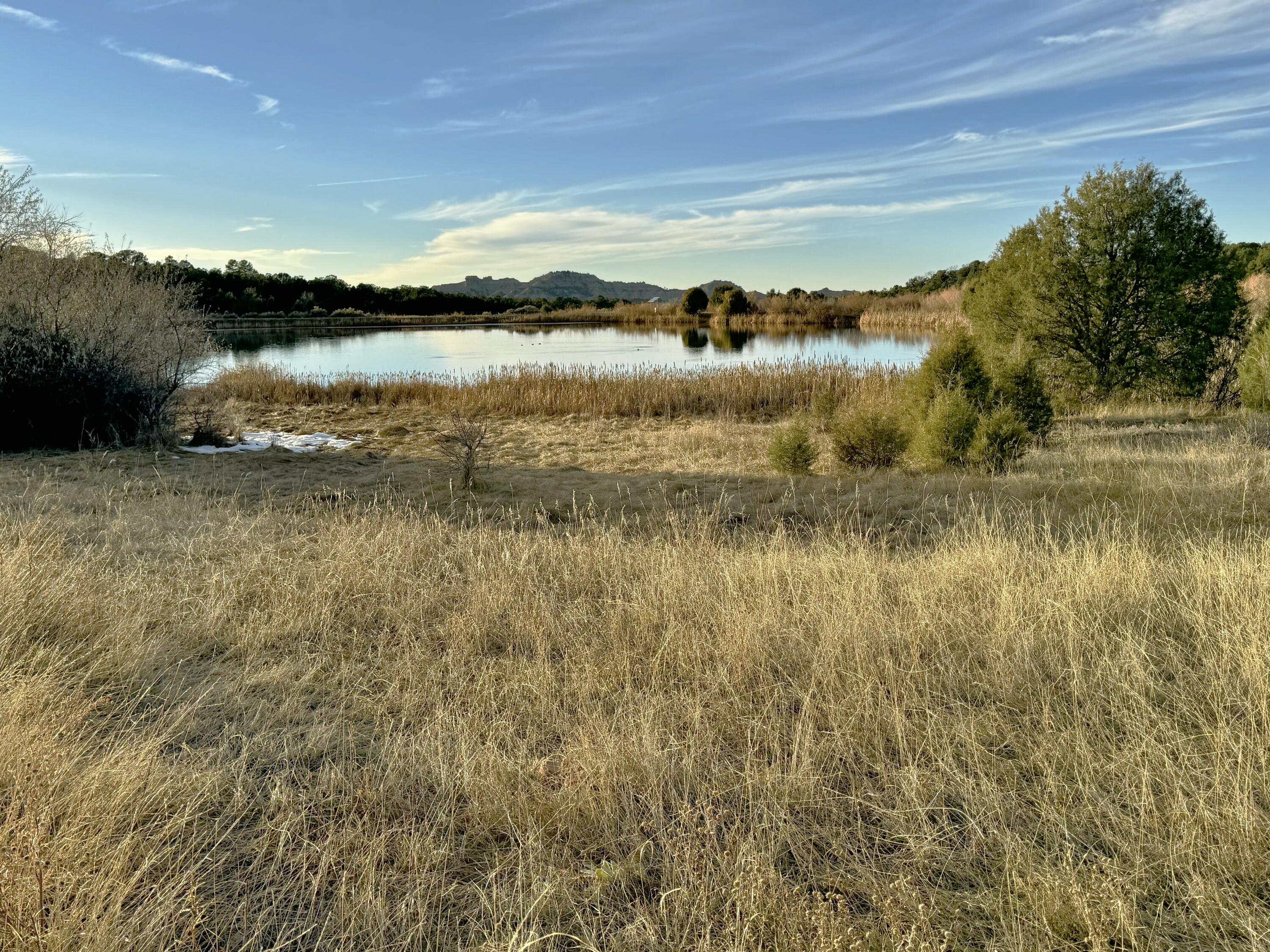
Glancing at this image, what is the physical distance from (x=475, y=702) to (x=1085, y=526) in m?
4.89

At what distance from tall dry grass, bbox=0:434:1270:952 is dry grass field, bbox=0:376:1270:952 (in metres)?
0.02

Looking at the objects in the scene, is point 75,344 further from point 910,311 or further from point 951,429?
point 910,311

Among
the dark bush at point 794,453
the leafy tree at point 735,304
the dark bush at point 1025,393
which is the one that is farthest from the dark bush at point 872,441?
the leafy tree at point 735,304

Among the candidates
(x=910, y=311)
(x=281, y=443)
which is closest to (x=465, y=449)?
(x=281, y=443)

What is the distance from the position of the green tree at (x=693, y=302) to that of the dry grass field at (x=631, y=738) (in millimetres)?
57890

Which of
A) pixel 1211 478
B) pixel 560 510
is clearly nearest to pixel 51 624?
pixel 560 510

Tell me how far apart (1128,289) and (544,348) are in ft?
91.6

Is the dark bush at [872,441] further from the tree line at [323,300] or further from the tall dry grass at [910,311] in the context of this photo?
the tree line at [323,300]

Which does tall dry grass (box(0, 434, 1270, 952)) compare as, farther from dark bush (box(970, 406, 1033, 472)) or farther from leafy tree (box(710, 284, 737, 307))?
leafy tree (box(710, 284, 737, 307))

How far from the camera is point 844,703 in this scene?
10.1 ft

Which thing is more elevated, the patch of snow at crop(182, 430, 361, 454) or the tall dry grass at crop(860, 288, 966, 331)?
the tall dry grass at crop(860, 288, 966, 331)

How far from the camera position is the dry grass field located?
198 centimetres

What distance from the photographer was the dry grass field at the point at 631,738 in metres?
1.98

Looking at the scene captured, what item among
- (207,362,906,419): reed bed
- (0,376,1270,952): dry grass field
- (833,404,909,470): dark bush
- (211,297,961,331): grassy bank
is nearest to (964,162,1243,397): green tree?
(207,362,906,419): reed bed
